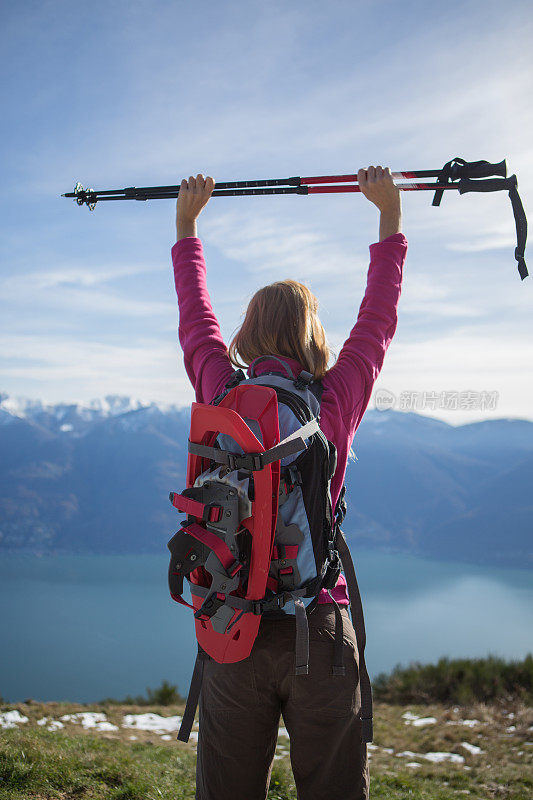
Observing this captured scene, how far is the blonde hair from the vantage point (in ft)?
5.21

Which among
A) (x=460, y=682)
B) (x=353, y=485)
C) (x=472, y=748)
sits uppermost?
(x=353, y=485)

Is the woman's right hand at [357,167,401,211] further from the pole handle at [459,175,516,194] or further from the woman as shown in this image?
the pole handle at [459,175,516,194]

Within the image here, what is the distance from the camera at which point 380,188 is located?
191 cm

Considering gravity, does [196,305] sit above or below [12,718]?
above

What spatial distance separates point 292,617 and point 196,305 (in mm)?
1049

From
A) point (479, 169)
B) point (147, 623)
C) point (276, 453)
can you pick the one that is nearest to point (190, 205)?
point (479, 169)

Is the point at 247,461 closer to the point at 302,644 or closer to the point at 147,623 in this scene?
the point at 302,644

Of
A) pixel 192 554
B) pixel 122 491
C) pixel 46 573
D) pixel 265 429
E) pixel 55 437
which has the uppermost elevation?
pixel 55 437

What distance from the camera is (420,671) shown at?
1129 centimetres

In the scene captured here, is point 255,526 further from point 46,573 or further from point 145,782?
point 46,573

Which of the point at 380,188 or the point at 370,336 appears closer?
the point at 370,336

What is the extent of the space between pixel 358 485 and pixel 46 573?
189 ft

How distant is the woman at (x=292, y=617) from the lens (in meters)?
1.38

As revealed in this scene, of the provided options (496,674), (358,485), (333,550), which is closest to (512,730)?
(496,674)
